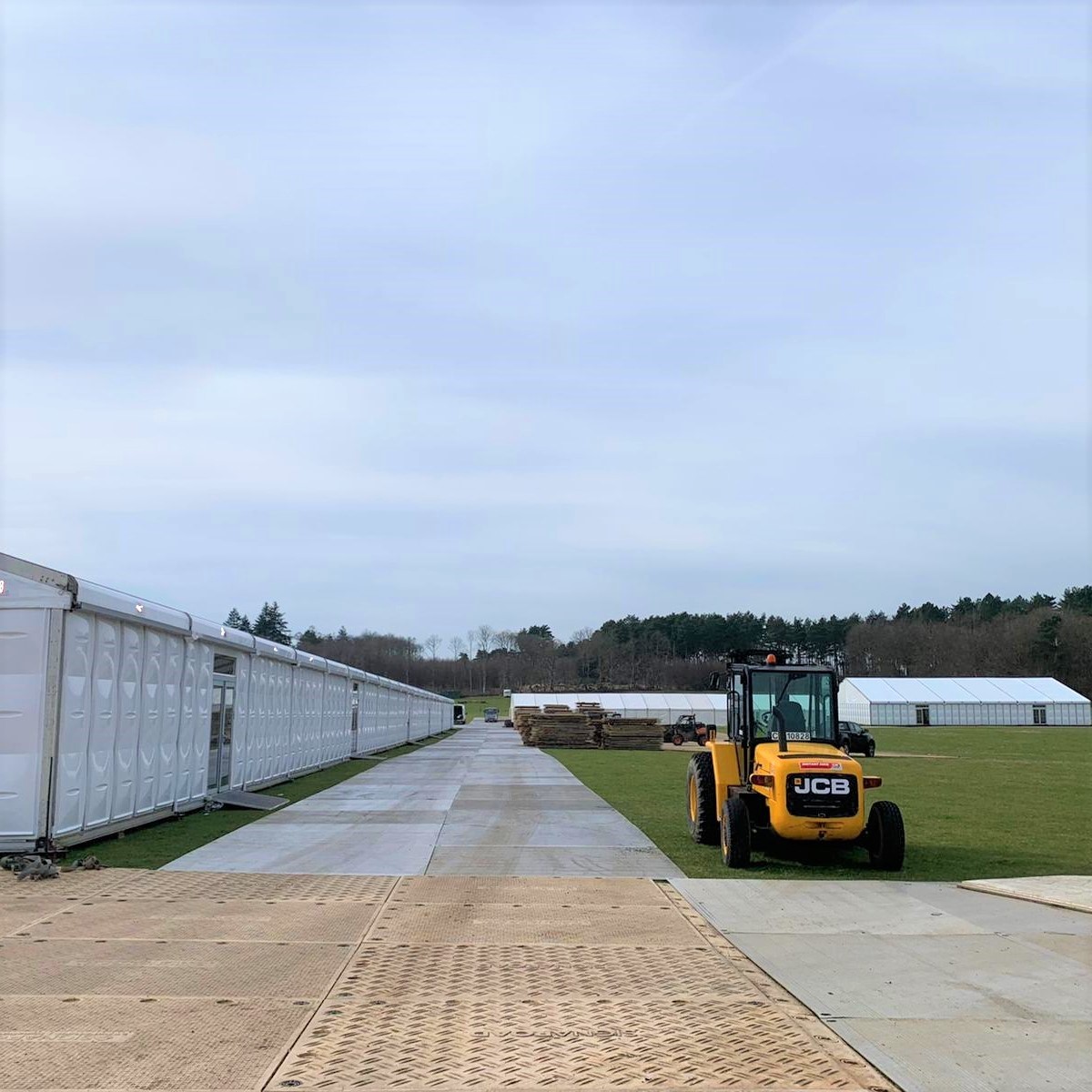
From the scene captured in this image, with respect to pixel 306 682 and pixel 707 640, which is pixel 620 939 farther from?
pixel 707 640

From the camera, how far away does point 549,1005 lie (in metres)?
6.30

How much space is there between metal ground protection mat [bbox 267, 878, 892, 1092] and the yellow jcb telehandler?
295 cm

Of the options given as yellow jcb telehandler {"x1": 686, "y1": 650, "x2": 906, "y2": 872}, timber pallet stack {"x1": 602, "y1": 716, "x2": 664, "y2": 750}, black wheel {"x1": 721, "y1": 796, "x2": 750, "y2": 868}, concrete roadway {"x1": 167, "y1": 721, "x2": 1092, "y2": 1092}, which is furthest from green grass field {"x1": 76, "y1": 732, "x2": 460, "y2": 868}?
timber pallet stack {"x1": 602, "y1": 716, "x2": 664, "y2": 750}

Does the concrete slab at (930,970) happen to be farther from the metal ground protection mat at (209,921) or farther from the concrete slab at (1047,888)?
the metal ground protection mat at (209,921)

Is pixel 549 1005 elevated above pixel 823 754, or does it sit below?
below

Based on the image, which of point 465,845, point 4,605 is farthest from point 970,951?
point 4,605

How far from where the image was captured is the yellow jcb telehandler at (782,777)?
11320 millimetres

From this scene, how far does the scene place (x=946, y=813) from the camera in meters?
18.3

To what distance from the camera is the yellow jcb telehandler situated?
37.1 ft

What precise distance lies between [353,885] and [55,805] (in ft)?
12.4

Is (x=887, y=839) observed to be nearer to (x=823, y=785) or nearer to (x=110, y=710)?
(x=823, y=785)

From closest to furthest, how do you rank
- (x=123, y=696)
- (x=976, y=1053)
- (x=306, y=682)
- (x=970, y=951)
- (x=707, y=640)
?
(x=976, y=1053) → (x=970, y=951) → (x=123, y=696) → (x=306, y=682) → (x=707, y=640)

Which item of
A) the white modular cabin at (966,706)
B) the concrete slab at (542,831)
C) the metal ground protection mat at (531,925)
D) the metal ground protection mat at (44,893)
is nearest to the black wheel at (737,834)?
the concrete slab at (542,831)

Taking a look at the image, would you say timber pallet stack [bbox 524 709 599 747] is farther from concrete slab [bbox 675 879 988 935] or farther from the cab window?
concrete slab [bbox 675 879 988 935]
